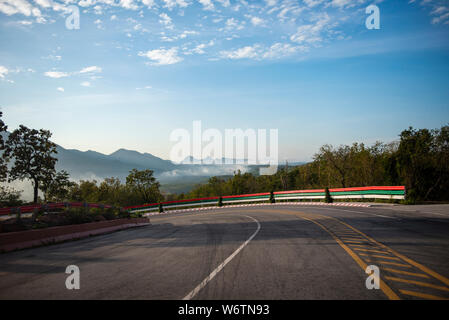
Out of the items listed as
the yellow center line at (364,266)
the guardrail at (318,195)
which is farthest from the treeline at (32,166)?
the yellow center line at (364,266)

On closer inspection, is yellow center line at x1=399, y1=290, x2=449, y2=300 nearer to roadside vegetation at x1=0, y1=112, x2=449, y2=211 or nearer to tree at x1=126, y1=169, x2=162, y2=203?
roadside vegetation at x1=0, y1=112, x2=449, y2=211

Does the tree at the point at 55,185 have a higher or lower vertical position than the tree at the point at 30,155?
lower

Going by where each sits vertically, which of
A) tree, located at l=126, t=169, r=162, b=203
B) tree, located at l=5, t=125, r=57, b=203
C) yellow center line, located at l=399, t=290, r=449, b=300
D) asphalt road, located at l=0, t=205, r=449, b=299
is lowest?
tree, located at l=126, t=169, r=162, b=203

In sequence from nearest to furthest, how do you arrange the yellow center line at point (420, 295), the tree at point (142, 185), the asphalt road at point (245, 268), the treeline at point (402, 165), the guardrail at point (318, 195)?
the yellow center line at point (420, 295)
the asphalt road at point (245, 268)
the guardrail at point (318, 195)
the treeline at point (402, 165)
the tree at point (142, 185)

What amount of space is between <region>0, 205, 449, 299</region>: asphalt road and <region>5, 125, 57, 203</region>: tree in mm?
33671

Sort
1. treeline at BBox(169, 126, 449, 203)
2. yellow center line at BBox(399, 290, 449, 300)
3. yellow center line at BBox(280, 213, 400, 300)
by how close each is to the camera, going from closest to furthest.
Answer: yellow center line at BBox(399, 290, 449, 300)
yellow center line at BBox(280, 213, 400, 300)
treeline at BBox(169, 126, 449, 203)

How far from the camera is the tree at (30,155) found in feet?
118

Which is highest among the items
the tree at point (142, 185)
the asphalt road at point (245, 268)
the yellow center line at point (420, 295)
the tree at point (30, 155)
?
the tree at point (30, 155)

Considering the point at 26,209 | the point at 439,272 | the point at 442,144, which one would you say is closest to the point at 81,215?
the point at 26,209

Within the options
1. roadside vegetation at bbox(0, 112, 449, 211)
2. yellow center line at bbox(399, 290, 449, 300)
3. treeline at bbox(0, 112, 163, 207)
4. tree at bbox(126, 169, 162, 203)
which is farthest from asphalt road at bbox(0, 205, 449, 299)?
tree at bbox(126, 169, 162, 203)

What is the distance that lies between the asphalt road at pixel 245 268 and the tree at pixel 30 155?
3367 cm

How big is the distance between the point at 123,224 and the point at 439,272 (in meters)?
15.4

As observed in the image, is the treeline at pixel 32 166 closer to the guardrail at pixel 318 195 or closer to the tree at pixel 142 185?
the guardrail at pixel 318 195

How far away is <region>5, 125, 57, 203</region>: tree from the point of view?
118ft
